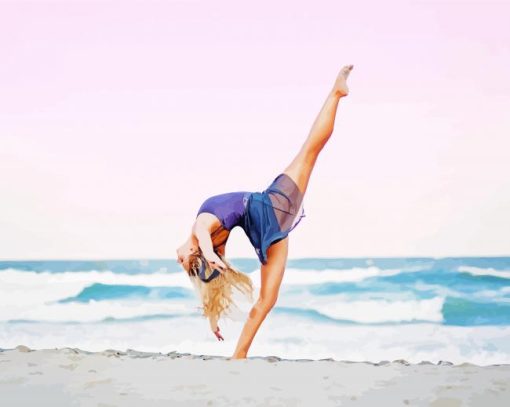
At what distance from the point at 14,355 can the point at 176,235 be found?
4998 mm

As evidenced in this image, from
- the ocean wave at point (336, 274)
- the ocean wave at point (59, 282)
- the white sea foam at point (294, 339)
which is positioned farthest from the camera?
the ocean wave at point (336, 274)

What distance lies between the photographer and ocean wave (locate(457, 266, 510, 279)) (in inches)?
439

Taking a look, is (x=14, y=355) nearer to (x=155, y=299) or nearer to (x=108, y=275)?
(x=155, y=299)

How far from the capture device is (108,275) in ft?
38.5

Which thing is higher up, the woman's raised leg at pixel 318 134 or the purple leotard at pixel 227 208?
the woman's raised leg at pixel 318 134

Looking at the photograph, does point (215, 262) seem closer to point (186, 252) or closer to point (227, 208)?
point (186, 252)

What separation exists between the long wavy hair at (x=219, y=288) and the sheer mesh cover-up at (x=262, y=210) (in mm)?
185

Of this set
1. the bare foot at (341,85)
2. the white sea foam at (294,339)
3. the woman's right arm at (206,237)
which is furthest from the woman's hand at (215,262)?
the white sea foam at (294,339)

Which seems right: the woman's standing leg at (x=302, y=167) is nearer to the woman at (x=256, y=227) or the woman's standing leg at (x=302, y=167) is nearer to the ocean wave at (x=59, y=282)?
the woman at (x=256, y=227)

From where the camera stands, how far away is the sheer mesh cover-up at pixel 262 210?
15.4ft

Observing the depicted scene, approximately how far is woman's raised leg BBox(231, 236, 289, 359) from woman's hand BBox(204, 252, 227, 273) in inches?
18.3

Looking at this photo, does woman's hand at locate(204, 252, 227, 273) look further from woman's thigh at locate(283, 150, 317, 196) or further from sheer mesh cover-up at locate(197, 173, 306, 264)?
woman's thigh at locate(283, 150, 317, 196)

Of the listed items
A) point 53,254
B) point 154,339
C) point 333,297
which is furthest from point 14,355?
point 333,297

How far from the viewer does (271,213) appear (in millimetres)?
4703
